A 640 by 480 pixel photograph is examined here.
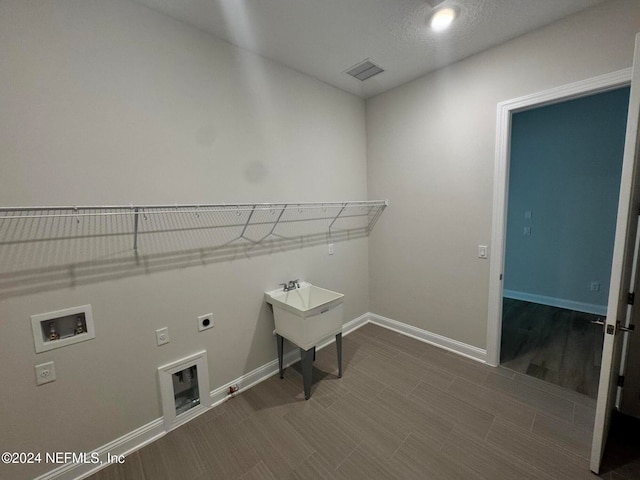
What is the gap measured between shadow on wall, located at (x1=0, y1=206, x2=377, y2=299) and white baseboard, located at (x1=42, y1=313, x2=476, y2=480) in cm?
103

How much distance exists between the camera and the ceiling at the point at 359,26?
1.67 metres

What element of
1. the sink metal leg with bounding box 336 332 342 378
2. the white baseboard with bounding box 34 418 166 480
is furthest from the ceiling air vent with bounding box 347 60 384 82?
the white baseboard with bounding box 34 418 166 480

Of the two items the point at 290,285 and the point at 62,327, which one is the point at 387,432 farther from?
the point at 62,327

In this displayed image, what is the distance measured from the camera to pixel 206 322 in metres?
1.98

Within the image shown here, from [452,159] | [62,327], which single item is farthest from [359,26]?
[62,327]

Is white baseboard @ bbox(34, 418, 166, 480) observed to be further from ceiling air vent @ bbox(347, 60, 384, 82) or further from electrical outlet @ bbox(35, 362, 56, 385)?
ceiling air vent @ bbox(347, 60, 384, 82)

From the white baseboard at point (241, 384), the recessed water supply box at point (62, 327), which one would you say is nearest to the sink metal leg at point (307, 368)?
the white baseboard at point (241, 384)

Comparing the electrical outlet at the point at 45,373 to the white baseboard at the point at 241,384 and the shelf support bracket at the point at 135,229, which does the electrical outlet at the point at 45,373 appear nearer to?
the white baseboard at the point at 241,384

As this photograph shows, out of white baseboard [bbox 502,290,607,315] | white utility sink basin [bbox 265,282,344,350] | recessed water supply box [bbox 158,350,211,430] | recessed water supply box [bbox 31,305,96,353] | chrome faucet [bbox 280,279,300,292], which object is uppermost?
recessed water supply box [bbox 31,305,96,353]

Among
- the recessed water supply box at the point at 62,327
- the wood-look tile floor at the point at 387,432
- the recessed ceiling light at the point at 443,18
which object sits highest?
the recessed ceiling light at the point at 443,18

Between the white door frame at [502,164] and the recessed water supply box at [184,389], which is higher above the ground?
the white door frame at [502,164]

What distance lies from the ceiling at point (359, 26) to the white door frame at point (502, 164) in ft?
1.62

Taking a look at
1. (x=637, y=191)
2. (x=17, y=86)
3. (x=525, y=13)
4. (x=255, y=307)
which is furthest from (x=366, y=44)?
(x=255, y=307)

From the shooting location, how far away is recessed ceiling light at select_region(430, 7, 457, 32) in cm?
173
